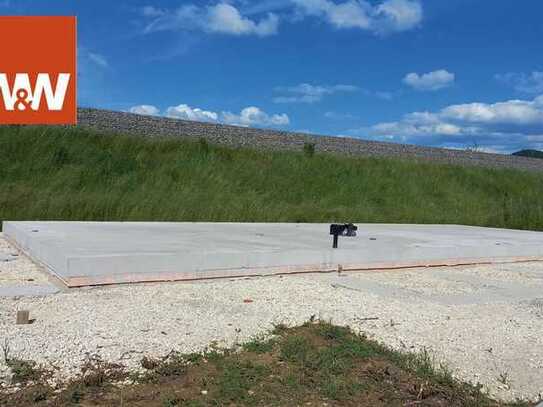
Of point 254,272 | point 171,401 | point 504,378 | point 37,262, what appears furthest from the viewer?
point 37,262

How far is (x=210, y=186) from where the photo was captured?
18.0 metres

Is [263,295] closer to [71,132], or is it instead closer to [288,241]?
[288,241]

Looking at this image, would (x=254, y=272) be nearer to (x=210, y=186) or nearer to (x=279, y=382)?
(x=279, y=382)

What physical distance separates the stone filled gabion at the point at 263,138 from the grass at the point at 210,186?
1.14m

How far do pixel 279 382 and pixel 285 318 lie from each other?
158 centimetres

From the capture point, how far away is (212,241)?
7.64 metres

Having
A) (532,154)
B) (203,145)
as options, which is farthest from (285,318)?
(532,154)

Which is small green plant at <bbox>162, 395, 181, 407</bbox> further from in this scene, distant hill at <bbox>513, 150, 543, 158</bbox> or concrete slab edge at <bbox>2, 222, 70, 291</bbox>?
distant hill at <bbox>513, 150, 543, 158</bbox>

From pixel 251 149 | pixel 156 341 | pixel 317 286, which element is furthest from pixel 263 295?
pixel 251 149

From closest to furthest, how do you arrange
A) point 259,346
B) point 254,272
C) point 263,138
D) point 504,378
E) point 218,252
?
point 504,378, point 259,346, point 218,252, point 254,272, point 263,138

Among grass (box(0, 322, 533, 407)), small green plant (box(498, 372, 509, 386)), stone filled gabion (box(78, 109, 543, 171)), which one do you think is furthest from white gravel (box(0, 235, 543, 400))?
stone filled gabion (box(78, 109, 543, 171))

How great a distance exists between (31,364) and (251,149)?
1921cm

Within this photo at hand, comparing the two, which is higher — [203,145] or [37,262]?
[203,145]

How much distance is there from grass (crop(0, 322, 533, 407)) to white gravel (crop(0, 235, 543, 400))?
10.3 inches
